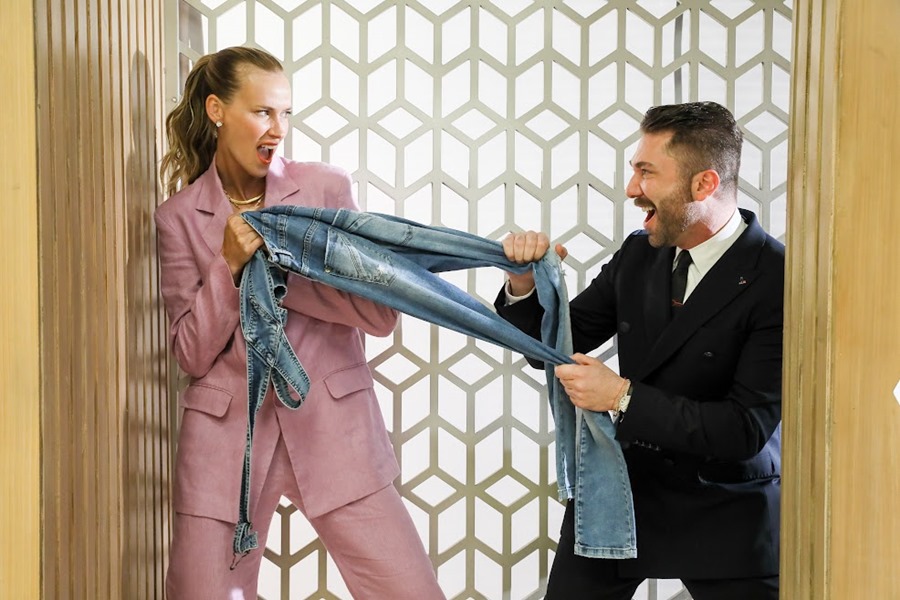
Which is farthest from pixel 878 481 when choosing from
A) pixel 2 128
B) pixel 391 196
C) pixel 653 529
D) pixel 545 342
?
pixel 2 128

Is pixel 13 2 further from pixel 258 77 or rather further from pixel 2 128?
pixel 258 77

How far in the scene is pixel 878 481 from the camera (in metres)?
2.11

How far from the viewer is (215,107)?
9.34ft

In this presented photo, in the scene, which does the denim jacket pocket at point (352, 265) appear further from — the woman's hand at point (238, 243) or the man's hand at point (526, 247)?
the man's hand at point (526, 247)

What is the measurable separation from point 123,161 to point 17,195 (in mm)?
663

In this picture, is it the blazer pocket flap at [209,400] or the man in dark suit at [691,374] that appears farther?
the blazer pocket flap at [209,400]

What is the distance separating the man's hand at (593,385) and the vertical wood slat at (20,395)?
1.28m

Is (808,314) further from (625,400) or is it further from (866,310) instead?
(625,400)

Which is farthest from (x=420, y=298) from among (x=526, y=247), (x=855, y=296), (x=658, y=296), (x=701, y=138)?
(x=855, y=296)

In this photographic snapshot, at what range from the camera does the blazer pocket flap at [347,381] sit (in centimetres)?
285

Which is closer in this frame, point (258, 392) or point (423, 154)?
point (258, 392)

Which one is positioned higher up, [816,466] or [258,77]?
[258,77]

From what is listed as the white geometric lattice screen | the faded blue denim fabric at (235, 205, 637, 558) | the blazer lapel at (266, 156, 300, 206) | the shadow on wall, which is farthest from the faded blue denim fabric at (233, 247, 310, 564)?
the white geometric lattice screen

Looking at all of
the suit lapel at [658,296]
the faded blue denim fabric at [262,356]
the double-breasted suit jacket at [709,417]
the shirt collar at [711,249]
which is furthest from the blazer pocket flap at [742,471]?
the faded blue denim fabric at [262,356]
